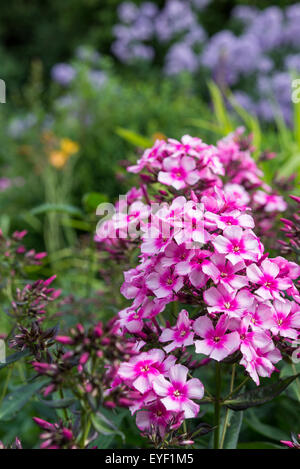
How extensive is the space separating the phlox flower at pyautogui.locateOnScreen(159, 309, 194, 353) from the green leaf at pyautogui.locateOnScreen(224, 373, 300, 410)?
159 mm

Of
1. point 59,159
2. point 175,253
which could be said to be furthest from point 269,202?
point 59,159

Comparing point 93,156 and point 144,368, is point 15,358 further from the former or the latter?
point 93,156

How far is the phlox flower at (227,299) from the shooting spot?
32.6 inches

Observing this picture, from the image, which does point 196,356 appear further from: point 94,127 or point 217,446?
point 94,127

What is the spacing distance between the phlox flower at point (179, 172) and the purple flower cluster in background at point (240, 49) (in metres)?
3.76

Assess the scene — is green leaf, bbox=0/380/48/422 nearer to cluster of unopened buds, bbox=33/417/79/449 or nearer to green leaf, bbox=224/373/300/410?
cluster of unopened buds, bbox=33/417/79/449

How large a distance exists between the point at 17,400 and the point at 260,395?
1.62 feet

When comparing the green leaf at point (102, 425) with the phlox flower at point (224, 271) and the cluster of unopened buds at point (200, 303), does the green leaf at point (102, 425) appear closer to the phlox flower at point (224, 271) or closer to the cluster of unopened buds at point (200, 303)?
the cluster of unopened buds at point (200, 303)

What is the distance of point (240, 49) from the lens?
5582 mm

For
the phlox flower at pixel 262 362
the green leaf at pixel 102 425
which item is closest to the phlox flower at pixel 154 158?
the phlox flower at pixel 262 362

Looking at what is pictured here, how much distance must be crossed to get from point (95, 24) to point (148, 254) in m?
9.30

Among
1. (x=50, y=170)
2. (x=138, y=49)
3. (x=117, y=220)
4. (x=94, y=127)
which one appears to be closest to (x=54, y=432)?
(x=117, y=220)

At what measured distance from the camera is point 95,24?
9.31 meters

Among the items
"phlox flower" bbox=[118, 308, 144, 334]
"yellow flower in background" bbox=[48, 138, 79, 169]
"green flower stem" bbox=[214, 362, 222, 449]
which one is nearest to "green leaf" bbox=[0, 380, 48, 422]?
"phlox flower" bbox=[118, 308, 144, 334]
